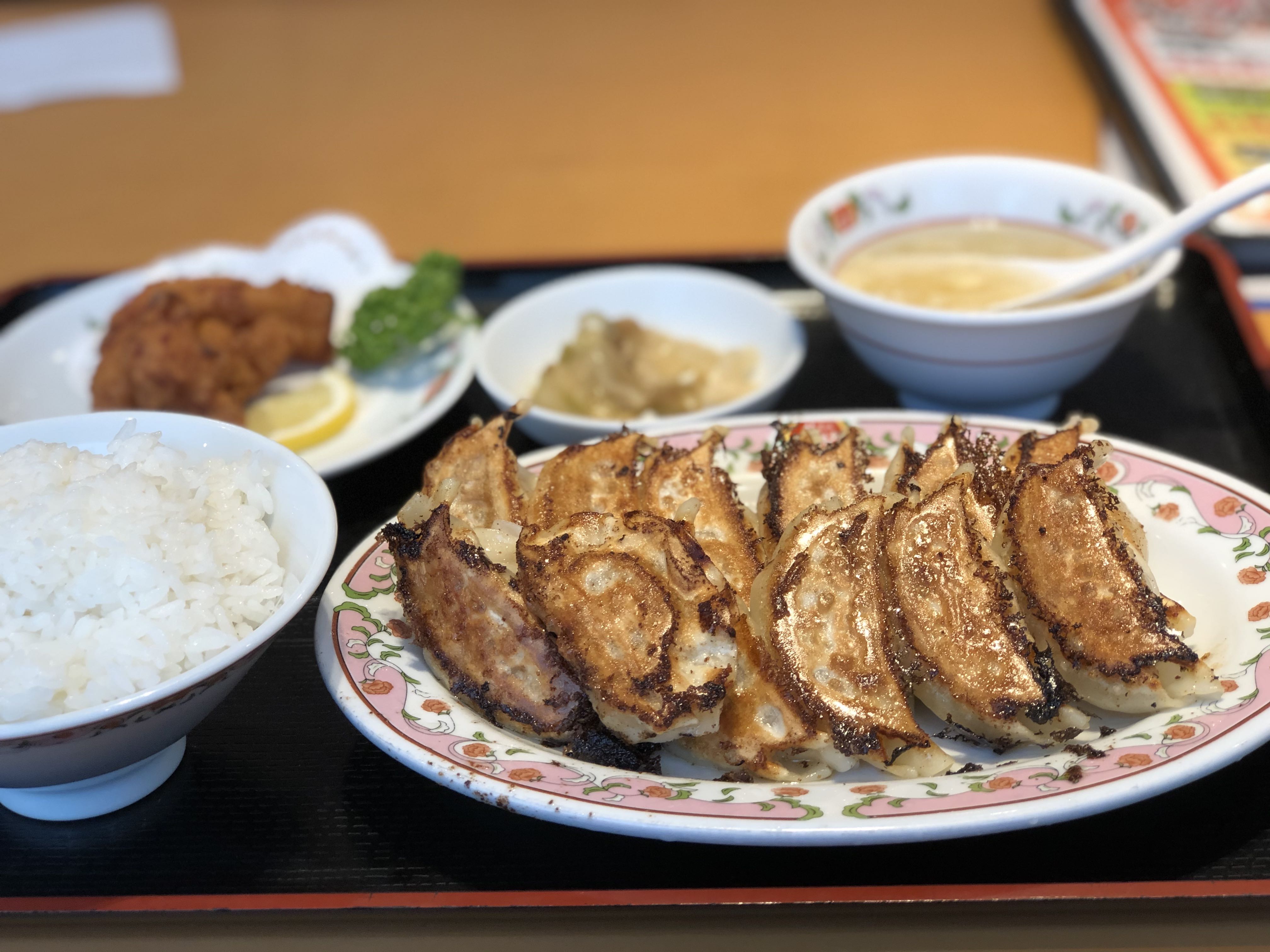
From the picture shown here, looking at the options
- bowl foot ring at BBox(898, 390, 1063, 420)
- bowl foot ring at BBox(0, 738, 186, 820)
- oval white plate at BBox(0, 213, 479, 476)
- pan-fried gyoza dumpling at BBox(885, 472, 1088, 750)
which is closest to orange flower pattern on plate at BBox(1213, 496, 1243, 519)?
pan-fried gyoza dumpling at BBox(885, 472, 1088, 750)

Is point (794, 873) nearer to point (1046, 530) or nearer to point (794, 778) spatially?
point (794, 778)

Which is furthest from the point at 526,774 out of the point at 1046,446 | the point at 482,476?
the point at 1046,446

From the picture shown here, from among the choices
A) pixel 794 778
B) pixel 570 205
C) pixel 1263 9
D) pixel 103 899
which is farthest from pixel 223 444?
pixel 1263 9

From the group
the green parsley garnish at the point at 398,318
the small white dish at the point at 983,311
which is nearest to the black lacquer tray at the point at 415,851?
the small white dish at the point at 983,311

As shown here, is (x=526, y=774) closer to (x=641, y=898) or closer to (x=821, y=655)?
(x=641, y=898)

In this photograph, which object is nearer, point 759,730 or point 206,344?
point 759,730

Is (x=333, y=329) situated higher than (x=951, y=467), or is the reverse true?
(x=951, y=467)

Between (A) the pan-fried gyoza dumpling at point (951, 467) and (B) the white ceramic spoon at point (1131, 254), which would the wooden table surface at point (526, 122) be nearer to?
(B) the white ceramic spoon at point (1131, 254)
